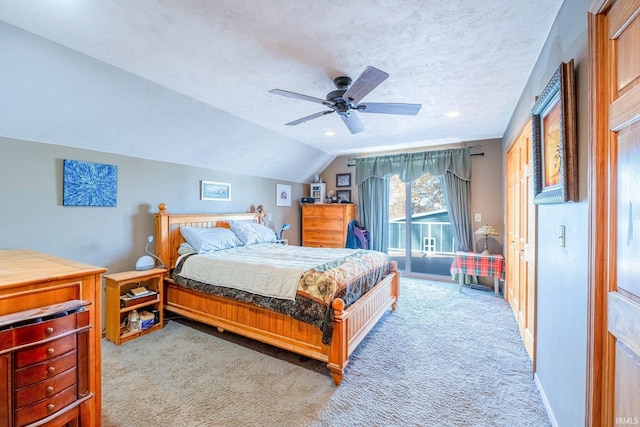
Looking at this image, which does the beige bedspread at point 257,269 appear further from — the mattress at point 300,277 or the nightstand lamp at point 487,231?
the nightstand lamp at point 487,231

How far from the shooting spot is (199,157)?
→ 147 inches

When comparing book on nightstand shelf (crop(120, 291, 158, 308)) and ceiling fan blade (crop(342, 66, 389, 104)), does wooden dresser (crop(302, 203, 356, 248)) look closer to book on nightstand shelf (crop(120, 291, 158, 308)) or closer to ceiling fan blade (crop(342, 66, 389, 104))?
book on nightstand shelf (crop(120, 291, 158, 308))

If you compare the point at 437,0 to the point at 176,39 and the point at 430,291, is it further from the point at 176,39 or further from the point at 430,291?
the point at 430,291

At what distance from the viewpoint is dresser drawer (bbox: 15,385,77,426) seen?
1.18 meters

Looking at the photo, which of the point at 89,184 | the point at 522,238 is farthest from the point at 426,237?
the point at 89,184

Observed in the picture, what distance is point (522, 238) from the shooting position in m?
→ 2.86

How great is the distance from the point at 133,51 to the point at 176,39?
427 mm

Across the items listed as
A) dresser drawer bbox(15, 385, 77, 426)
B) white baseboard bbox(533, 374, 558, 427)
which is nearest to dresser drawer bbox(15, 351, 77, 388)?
dresser drawer bbox(15, 385, 77, 426)

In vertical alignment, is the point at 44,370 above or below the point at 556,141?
below

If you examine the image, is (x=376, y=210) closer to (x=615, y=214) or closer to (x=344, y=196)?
(x=344, y=196)

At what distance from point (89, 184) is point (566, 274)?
3.93m

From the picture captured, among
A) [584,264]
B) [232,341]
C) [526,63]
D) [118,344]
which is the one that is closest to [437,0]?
[526,63]

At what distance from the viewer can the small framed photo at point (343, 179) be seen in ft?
19.0

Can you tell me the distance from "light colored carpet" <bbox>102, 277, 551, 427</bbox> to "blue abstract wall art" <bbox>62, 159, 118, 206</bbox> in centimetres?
143
